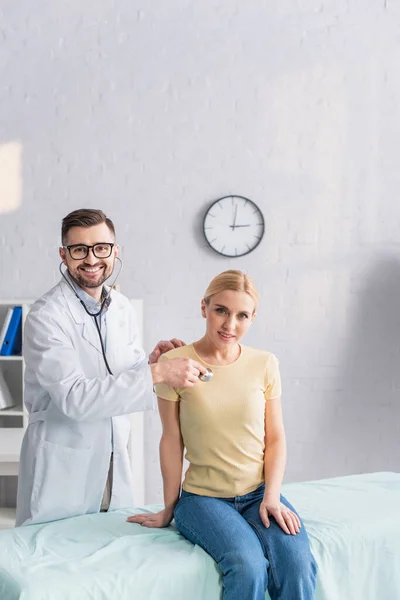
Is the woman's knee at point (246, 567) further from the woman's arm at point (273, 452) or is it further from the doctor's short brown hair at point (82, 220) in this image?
the doctor's short brown hair at point (82, 220)

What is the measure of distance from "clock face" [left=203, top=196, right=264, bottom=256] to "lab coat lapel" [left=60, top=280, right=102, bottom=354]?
5.05ft

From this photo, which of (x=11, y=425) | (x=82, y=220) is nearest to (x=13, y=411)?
(x=11, y=425)

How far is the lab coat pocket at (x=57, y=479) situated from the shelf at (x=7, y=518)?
1365 mm

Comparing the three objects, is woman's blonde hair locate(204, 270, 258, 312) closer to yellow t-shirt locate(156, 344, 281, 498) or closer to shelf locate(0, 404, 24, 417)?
yellow t-shirt locate(156, 344, 281, 498)

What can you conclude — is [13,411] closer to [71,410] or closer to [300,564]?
[71,410]

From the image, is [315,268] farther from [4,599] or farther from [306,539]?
[4,599]

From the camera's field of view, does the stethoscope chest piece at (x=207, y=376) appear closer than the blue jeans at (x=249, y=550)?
No

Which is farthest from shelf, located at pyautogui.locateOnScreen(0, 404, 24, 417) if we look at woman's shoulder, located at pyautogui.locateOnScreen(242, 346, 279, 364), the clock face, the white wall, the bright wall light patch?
woman's shoulder, located at pyautogui.locateOnScreen(242, 346, 279, 364)

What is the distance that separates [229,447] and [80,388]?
43cm

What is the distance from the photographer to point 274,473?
1.97 metres

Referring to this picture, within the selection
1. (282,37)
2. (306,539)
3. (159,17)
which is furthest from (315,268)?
(306,539)

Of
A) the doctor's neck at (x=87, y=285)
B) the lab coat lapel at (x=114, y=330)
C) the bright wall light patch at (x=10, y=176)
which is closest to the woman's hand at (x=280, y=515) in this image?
the lab coat lapel at (x=114, y=330)

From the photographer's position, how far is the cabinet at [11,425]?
323cm

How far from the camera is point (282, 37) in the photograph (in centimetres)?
369
